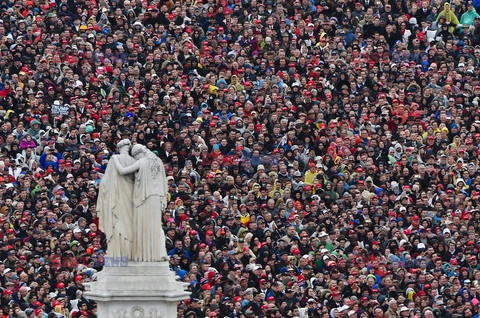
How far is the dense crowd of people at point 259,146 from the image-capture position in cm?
6462

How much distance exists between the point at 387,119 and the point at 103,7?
8492mm

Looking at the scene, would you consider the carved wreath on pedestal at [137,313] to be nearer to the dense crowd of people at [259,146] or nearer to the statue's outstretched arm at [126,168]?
the statue's outstretched arm at [126,168]

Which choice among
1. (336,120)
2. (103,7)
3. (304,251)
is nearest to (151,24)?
(103,7)

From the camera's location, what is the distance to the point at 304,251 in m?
66.8

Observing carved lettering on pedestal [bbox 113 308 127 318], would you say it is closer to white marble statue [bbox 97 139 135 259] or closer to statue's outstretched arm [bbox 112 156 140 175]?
white marble statue [bbox 97 139 135 259]

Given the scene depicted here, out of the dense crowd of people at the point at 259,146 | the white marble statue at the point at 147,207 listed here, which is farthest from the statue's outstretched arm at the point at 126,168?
the dense crowd of people at the point at 259,146

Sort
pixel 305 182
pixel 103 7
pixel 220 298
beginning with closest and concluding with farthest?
1. pixel 220 298
2. pixel 305 182
3. pixel 103 7

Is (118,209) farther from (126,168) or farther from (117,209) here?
(126,168)

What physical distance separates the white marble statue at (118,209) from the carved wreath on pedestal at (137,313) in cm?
99

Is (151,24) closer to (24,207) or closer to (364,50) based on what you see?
(364,50)

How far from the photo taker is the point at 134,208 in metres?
51.8

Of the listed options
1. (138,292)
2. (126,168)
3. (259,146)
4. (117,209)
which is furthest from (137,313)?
(259,146)

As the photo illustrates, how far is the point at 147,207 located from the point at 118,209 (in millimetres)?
539

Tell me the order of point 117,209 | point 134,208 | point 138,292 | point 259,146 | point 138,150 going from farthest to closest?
1. point 259,146
2. point 138,150
3. point 134,208
4. point 117,209
5. point 138,292
